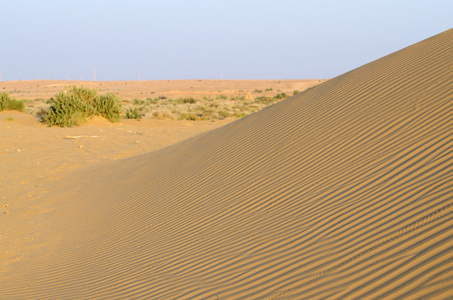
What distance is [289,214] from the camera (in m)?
5.93

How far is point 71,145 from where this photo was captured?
18.4 metres

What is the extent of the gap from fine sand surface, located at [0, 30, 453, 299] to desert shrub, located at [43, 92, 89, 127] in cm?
1380

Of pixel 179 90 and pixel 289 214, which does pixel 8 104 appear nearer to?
pixel 289 214

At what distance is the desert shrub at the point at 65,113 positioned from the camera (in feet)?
80.0

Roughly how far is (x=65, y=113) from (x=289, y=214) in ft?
67.3

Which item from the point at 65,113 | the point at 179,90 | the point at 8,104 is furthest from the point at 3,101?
the point at 179,90

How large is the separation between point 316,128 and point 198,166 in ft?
8.28

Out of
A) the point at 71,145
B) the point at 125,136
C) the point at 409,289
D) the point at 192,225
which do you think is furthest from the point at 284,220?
the point at 125,136

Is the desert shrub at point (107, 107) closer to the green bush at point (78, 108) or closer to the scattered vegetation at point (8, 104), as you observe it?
the green bush at point (78, 108)

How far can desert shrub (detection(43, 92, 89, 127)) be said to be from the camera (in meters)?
24.4

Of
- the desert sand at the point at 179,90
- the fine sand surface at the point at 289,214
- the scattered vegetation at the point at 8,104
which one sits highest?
the desert sand at the point at 179,90

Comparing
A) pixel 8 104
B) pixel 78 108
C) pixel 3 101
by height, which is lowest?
pixel 78 108

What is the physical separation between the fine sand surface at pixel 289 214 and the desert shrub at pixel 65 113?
13.8m

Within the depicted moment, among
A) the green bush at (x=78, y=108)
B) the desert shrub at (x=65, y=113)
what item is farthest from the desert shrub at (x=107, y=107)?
the desert shrub at (x=65, y=113)
